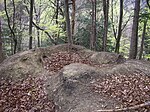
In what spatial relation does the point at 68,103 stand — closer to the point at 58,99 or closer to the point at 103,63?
the point at 58,99

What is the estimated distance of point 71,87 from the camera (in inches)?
246

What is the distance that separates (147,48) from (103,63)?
15345mm

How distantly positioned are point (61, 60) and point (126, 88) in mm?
4259

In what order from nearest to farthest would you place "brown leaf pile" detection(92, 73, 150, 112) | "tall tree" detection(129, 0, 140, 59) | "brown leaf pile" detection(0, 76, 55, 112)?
"brown leaf pile" detection(92, 73, 150, 112), "brown leaf pile" detection(0, 76, 55, 112), "tall tree" detection(129, 0, 140, 59)

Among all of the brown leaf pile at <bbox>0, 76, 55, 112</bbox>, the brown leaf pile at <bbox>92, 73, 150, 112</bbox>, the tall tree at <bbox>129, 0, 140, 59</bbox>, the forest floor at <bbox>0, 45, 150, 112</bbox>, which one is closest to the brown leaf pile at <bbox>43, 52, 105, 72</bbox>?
the forest floor at <bbox>0, 45, 150, 112</bbox>

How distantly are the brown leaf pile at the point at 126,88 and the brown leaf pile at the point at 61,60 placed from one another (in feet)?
7.58

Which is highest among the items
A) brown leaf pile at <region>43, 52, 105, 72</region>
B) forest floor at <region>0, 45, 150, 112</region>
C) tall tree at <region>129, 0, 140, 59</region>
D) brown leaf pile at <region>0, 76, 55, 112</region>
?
tall tree at <region>129, 0, 140, 59</region>

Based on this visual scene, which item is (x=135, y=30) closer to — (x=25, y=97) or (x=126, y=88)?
(x=126, y=88)

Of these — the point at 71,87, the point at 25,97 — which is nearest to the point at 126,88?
the point at 71,87

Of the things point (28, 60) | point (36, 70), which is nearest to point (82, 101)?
point (36, 70)

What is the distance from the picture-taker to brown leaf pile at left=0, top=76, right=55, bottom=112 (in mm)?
6266

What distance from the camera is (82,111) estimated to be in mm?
5332

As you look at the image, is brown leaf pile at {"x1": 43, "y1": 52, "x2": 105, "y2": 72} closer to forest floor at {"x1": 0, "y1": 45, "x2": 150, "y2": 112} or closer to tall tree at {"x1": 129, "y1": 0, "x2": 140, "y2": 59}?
forest floor at {"x1": 0, "y1": 45, "x2": 150, "y2": 112}

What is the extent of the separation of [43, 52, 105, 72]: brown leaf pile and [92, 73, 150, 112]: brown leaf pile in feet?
7.58
